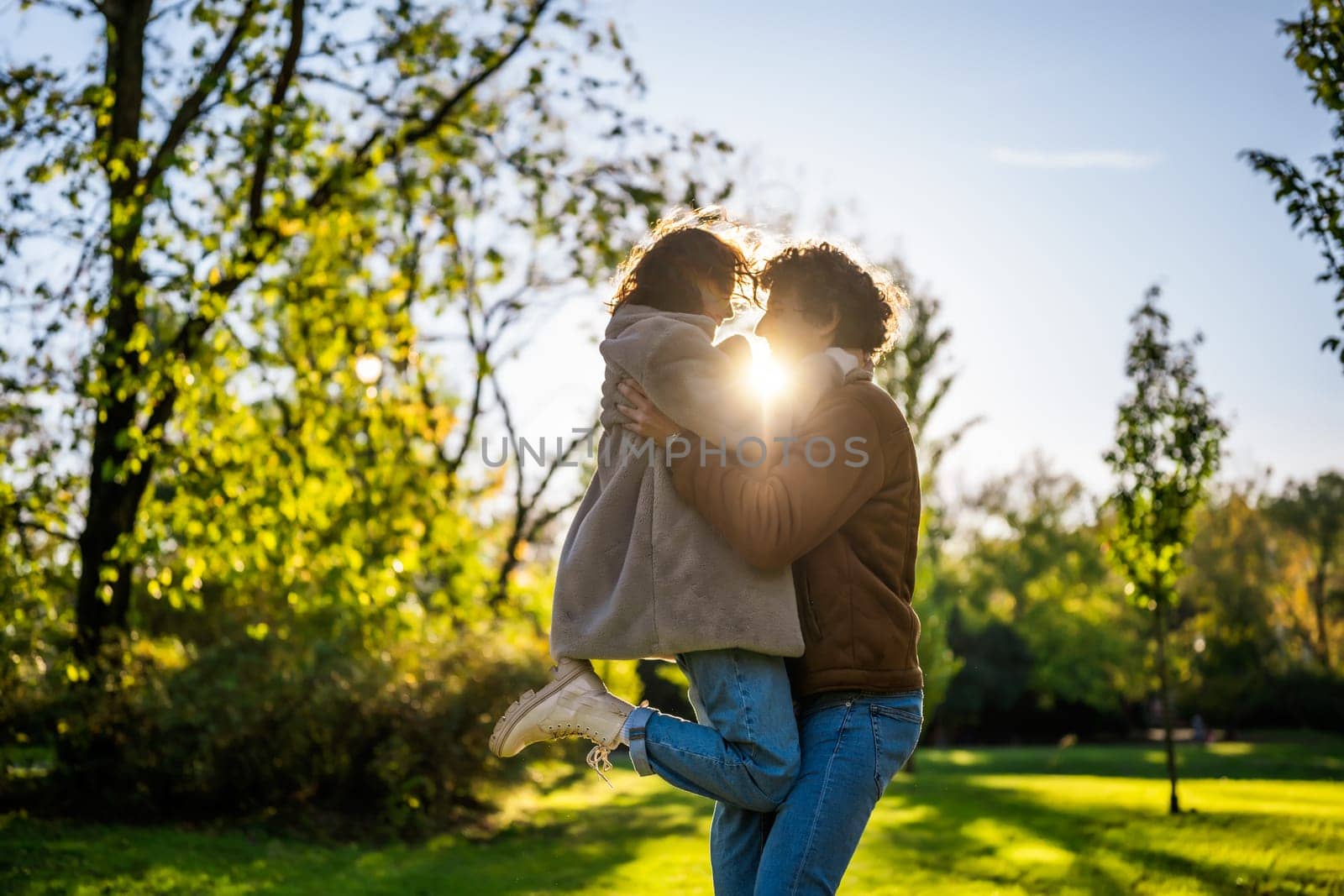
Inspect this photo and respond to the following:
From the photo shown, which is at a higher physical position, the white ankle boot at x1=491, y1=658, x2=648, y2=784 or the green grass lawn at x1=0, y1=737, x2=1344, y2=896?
the white ankle boot at x1=491, y1=658, x2=648, y2=784

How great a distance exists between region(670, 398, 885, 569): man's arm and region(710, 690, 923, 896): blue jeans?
432mm

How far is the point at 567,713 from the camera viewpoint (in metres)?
2.94

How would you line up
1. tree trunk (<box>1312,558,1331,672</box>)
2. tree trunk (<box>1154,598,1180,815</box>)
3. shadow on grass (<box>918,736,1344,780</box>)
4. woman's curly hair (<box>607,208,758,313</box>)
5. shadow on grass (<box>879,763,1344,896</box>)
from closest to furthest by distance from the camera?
woman's curly hair (<box>607,208,758,313</box>), shadow on grass (<box>879,763,1344,896</box>), tree trunk (<box>1154,598,1180,815</box>), shadow on grass (<box>918,736,1344,780</box>), tree trunk (<box>1312,558,1331,672</box>)

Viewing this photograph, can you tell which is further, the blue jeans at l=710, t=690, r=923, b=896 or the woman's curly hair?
the woman's curly hair

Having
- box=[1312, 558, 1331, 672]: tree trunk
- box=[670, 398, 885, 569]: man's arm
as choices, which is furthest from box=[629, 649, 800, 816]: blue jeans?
box=[1312, 558, 1331, 672]: tree trunk

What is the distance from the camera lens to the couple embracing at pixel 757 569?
2707 millimetres

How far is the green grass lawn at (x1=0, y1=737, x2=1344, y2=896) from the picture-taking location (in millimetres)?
7191

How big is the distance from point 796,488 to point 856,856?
271 inches

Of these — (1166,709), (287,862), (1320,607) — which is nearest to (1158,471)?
(1166,709)

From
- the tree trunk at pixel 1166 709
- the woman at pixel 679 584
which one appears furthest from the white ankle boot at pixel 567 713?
the tree trunk at pixel 1166 709

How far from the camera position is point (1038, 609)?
138 ft

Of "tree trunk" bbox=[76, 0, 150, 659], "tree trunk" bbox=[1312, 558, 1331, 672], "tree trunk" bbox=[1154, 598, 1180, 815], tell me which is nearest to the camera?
"tree trunk" bbox=[76, 0, 150, 659]

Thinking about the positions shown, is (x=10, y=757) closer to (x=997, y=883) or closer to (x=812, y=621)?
(x=997, y=883)

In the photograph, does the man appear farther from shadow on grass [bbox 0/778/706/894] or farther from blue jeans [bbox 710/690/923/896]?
shadow on grass [bbox 0/778/706/894]
